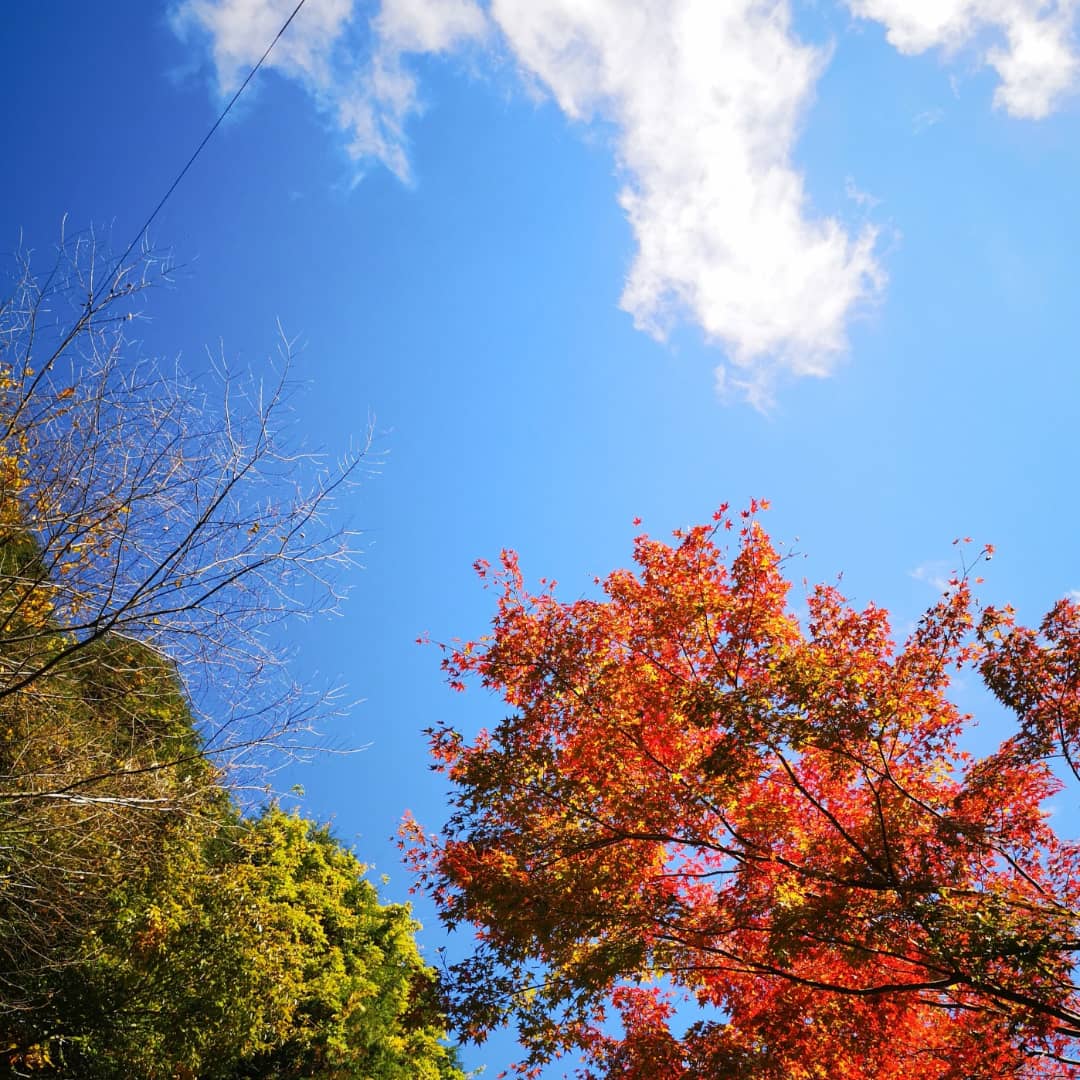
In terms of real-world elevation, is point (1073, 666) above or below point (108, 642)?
above

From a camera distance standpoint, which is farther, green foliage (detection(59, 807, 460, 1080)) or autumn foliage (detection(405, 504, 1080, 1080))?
green foliage (detection(59, 807, 460, 1080))

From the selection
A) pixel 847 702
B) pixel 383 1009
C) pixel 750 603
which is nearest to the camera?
pixel 847 702

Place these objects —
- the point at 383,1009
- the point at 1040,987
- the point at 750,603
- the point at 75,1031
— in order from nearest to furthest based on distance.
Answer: the point at 1040,987, the point at 750,603, the point at 75,1031, the point at 383,1009

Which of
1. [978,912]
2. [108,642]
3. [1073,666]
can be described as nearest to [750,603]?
[1073,666]

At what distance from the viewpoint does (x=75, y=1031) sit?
40.8 feet

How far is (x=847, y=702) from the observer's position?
698cm

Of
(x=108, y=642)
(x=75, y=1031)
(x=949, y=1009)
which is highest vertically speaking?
(x=949, y=1009)

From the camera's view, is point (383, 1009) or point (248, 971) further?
point (383, 1009)

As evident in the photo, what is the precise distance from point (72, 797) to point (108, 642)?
4.40ft

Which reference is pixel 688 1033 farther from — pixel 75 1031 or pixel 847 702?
pixel 75 1031

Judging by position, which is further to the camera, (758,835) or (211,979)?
(211,979)

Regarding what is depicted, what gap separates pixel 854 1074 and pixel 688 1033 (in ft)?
5.43

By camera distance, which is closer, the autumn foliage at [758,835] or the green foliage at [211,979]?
the autumn foliage at [758,835]

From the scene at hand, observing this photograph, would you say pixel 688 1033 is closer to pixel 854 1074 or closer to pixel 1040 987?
pixel 854 1074
